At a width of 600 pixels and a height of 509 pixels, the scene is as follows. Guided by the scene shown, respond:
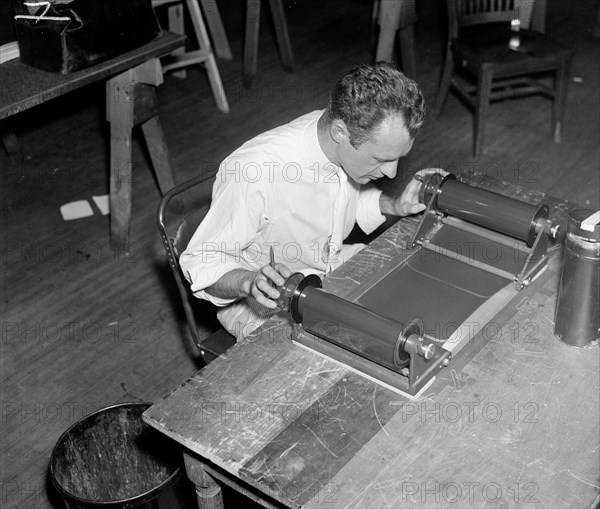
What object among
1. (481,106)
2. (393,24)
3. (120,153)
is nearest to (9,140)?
(120,153)

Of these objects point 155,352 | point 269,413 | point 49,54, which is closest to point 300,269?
point 269,413

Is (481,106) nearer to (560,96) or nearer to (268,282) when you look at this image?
(560,96)

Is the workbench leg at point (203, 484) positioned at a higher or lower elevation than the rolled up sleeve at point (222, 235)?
lower

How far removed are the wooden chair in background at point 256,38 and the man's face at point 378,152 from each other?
3080mm

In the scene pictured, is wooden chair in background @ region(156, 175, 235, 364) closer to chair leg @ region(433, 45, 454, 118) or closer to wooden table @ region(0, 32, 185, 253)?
wooden table @ region(0, 32, 185, 253)

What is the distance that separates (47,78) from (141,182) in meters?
1.14

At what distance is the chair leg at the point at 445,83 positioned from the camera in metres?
4.47

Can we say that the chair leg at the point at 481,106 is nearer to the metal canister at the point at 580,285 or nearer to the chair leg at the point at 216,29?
the chair leg at the point at 216,29

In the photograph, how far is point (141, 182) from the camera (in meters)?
4.31

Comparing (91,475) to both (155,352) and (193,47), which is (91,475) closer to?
(155,352)

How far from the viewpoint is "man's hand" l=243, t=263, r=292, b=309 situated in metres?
1.80

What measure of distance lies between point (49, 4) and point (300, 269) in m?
1.57

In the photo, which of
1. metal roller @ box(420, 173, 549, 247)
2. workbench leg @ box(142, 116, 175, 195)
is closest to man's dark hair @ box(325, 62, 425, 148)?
metal roller @ box(420, 173, 549, 247)

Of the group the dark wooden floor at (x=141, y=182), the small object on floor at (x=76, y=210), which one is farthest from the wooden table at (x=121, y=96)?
the small object on floor at (x=76, y=210)
